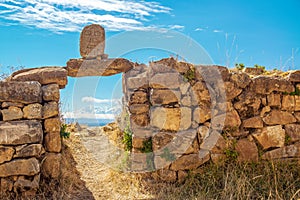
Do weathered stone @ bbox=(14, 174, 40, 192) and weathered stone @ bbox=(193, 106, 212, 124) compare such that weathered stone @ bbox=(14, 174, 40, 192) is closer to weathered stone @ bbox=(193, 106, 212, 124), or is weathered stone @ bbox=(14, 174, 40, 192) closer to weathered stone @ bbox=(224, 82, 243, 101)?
weathered stone @ bbox=(193, 106, 212, 124)

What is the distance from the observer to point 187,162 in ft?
17.7

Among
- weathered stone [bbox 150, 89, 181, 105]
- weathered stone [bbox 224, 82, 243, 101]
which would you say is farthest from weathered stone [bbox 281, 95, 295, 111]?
weathered stone [bbox 150, 89, 181, 105]

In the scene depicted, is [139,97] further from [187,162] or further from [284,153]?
[284,153]

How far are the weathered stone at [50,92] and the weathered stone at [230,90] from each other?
283 cm

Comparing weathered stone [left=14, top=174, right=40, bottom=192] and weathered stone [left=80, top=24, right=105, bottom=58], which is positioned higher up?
weathered stone [left=80, top=24, right=105, bottom=58]

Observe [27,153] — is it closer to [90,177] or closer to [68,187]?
[68,187]


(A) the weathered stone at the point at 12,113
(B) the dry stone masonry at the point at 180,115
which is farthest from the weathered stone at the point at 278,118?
(A) the weathered stone at the point at 12,113

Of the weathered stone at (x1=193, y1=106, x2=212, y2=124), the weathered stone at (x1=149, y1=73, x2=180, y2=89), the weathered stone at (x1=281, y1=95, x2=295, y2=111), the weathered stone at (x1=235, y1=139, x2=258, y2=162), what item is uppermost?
the weathered stone at (x1=149, y1=73, x2=180, y2=89)

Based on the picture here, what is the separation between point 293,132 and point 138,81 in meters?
2.93

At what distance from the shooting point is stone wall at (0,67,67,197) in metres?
4.86

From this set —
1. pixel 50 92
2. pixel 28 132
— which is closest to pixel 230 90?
pixel 50 92

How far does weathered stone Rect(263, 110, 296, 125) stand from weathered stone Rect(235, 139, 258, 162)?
1.69 ft

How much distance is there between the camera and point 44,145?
515cm

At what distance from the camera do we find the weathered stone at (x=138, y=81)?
221 inches
